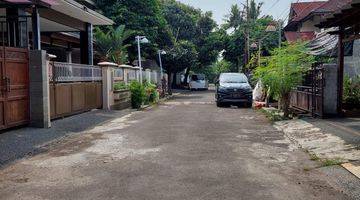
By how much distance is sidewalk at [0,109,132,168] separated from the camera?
28.6ft

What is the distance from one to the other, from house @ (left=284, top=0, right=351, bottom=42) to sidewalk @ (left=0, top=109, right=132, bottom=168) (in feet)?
58.3

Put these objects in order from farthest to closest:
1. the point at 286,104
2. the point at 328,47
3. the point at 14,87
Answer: the point at 328,47 < the point at 286,104 < the point at 14,87

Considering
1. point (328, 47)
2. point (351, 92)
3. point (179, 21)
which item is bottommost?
point (351, 92)

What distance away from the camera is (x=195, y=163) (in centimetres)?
760

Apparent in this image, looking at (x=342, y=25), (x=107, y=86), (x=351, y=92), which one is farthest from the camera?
(x=107, y=86)

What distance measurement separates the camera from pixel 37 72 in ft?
39.4

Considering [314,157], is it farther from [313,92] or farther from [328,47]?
[328,47]

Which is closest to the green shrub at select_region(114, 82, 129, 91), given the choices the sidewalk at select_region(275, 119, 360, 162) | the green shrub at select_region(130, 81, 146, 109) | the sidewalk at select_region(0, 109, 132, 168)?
the green shrub at select_region(130, 81, 146, 109)

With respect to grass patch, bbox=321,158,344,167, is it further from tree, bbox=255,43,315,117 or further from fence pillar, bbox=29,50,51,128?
fence pillar, bbox=29,50,51,128

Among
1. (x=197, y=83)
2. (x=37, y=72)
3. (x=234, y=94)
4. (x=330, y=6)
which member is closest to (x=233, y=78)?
(x=234, y=94)

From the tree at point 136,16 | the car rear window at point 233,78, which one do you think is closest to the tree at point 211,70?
the tree at point 136,16

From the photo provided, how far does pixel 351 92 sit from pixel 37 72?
1023 centimetres

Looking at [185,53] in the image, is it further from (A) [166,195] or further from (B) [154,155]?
(A) [166,195]

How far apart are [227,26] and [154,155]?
51813 millimetres
